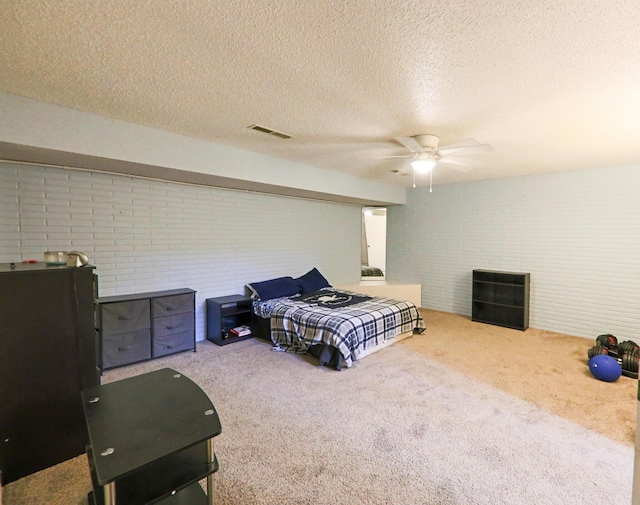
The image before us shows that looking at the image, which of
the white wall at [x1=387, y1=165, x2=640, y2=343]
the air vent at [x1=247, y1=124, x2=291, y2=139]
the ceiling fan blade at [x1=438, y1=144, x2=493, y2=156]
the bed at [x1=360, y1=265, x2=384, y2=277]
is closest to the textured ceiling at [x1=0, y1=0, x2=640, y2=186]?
the air vent at [x1=247, y1=124, x2=291, y2=139]

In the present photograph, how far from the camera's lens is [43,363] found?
1990 mm

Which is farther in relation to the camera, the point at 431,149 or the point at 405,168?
the point at 405,168

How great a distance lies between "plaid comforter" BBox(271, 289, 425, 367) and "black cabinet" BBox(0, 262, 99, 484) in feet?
6.91

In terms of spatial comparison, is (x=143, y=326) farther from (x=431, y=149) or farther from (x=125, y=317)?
(x=431, y=149)

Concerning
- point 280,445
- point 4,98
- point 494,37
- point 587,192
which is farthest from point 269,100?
point 587,192

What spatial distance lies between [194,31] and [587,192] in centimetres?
530

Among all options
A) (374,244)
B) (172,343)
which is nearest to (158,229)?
(172,343)

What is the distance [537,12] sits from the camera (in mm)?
1455

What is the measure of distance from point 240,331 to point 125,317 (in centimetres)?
146

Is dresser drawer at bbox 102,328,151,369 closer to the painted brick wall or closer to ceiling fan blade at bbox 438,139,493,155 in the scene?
the painted brick wall

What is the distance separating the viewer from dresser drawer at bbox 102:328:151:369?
3322 millimetres

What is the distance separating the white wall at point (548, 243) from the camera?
171 inches

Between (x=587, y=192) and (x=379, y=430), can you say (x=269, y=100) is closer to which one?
(x=379, y=430)

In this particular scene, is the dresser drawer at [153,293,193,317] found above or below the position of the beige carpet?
above
